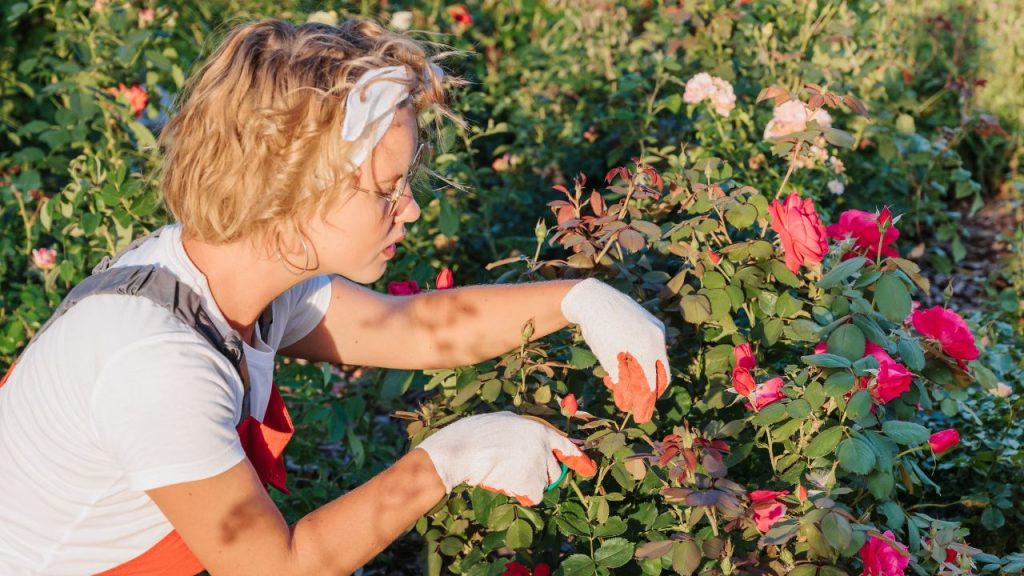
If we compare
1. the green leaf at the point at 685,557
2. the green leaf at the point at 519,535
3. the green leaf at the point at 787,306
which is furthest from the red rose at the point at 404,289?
the green leaf at the point at 685,557

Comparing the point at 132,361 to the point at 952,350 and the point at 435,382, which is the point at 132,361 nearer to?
the point at 435,382

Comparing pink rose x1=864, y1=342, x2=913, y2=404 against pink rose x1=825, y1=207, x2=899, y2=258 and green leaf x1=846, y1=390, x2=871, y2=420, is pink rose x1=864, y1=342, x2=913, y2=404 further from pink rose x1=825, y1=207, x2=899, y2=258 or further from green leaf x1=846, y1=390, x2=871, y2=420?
pink rose x1=825, y1=207, x2=899, y2=258

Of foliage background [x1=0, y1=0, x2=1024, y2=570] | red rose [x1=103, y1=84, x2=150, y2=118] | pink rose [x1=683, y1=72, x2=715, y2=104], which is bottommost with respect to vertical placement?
foliage background [x1=0, y1=0, x2=1024, y2=570]

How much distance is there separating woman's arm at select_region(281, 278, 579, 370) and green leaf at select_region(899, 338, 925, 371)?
0.53 m

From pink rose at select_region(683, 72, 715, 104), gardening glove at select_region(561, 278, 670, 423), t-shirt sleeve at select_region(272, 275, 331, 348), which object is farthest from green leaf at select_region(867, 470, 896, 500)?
pink rose at select_region(683, 72, 715, 104)

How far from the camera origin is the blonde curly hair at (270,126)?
154cm

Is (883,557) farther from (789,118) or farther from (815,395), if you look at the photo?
(789,118)

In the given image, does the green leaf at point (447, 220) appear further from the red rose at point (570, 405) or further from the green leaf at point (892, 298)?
the green leaf at point (892, 298)

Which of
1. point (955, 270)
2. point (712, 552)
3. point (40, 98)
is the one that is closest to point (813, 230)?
point (712, 552)

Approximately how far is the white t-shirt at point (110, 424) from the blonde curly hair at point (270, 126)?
0.14 m

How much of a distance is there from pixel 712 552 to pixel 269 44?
0.98 m

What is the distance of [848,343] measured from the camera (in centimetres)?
164

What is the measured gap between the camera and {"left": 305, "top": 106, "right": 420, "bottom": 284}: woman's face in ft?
5.21

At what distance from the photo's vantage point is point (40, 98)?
3621 millimetres
